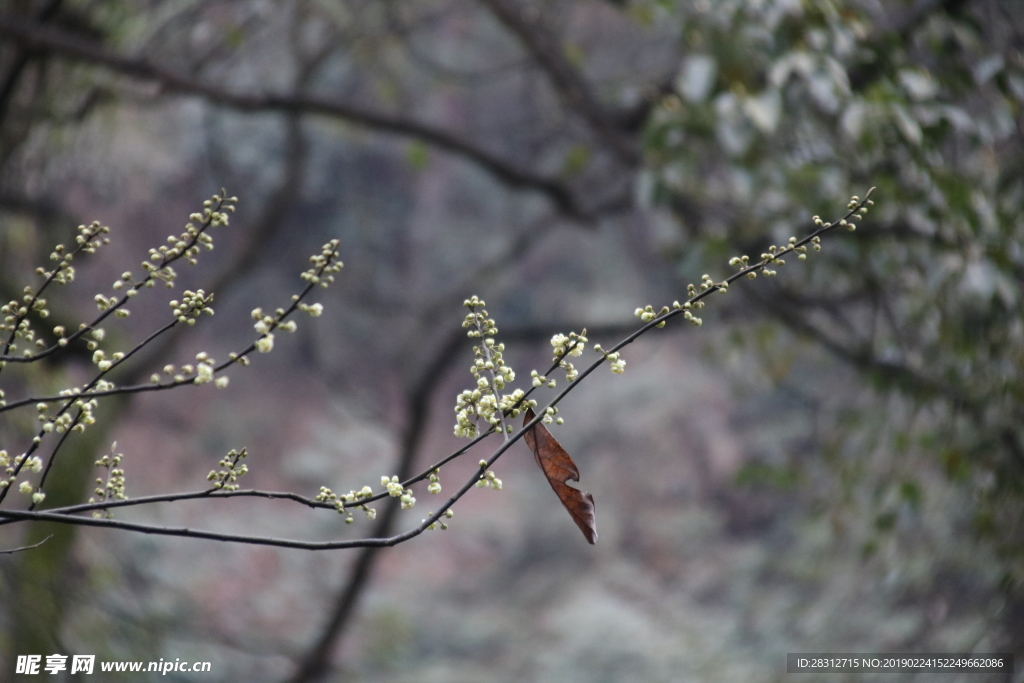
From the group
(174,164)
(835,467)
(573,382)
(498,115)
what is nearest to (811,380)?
(498,115)

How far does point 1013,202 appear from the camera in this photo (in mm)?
1510

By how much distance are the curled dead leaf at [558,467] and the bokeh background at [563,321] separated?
0.91 m

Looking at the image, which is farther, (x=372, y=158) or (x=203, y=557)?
(x=372, y=158)

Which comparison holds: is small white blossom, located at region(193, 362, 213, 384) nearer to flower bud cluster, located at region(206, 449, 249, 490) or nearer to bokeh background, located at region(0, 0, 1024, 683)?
flower bud cluster, located at region(206, 449, 249, 490)

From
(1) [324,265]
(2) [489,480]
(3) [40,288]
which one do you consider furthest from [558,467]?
(3) [40,288]

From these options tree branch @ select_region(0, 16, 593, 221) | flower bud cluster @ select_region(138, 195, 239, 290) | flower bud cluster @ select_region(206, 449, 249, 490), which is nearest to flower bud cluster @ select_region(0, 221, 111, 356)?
flower bud cluster @ select_region(138, 195, 239, 290)

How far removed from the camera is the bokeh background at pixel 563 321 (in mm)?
1499

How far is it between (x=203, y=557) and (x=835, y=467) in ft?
13.0

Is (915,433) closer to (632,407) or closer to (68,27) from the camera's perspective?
(68,27)

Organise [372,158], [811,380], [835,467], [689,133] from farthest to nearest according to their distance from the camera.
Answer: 1. [372,158]
2. [811,380]
3. [835,467]
4. [689,133]
